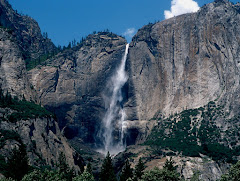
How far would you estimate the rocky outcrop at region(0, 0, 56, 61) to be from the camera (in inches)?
6713

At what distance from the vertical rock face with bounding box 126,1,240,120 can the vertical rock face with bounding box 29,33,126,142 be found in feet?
37.0

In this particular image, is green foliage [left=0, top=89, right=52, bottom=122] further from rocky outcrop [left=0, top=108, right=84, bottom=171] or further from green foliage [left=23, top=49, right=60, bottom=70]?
green foliage [left=23, top=49, right=60, bottom=70]

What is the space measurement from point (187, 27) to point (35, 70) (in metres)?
64.6

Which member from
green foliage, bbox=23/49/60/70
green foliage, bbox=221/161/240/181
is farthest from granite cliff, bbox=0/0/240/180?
green foliage, bbox=221/161/240/181

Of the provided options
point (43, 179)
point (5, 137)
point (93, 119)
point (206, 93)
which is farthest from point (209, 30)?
point (43, 179)

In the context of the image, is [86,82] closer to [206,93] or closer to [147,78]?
[147,78]

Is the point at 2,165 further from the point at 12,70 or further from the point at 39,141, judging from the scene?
the point at 12,70

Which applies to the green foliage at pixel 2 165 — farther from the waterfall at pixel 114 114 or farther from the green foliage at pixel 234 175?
the waterfall at pixel 114 114

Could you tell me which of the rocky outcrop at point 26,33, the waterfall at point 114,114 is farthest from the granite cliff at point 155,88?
the waterfall at point 114,114

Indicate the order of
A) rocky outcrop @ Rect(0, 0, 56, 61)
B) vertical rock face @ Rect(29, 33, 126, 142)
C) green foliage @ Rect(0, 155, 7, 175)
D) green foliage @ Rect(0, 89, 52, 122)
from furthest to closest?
rocky outcrop @ Rect(0, 0, 56, 61) → vertical rock face @ Rect(29, 33, 126, 142) → green foliage @ Rect(0, 89, 52, 122) → green foliage @ Rect(0, 155, 7, 175)

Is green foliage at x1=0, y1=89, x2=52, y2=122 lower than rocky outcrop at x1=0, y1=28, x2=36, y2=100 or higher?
lower

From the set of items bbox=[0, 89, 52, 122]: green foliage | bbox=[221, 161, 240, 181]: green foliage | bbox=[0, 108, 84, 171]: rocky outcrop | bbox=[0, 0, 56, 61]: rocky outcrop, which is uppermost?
bbox=[0, 0, 56, 61]: rocky outcrop

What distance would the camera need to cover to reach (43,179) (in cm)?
6097

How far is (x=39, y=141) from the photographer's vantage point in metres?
106
